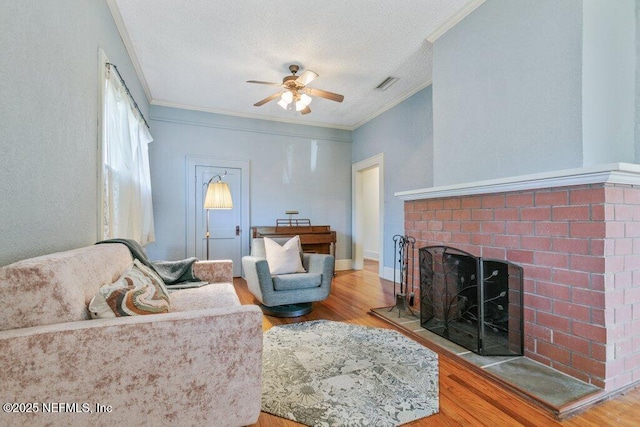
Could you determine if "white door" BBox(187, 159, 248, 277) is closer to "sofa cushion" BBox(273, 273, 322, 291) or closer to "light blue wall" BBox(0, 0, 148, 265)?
"sofa cushion" BBox(273, 273, 322, 291)

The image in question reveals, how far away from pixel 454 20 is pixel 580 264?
7.40 ft

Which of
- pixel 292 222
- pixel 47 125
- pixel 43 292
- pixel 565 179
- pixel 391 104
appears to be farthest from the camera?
pixel 292 222

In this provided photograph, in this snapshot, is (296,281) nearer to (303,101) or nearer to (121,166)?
(121,166)

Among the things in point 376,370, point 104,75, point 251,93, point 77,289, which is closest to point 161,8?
point 104,75

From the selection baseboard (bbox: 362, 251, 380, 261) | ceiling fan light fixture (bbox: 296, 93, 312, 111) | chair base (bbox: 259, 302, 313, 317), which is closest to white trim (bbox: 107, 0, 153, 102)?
ceiling fan light fixture (bbox: 296, 93, 312, 111)

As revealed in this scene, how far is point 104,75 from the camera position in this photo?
213 cm

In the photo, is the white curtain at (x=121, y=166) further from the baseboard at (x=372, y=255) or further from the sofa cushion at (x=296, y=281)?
the baseboard at (x=372, y=255)

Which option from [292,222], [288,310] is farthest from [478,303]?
[292,222]

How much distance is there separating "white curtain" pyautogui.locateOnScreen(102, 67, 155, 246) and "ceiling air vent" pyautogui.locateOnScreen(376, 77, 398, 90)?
2.97 m

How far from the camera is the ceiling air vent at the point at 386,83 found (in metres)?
3.69

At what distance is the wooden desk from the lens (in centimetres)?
453

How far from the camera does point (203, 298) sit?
1.98 meters

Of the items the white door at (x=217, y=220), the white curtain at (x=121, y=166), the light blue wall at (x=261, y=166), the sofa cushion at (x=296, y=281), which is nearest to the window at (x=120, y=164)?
the white curtain at (x=121, y=166)

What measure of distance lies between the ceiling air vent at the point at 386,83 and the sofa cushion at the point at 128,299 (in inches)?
140
